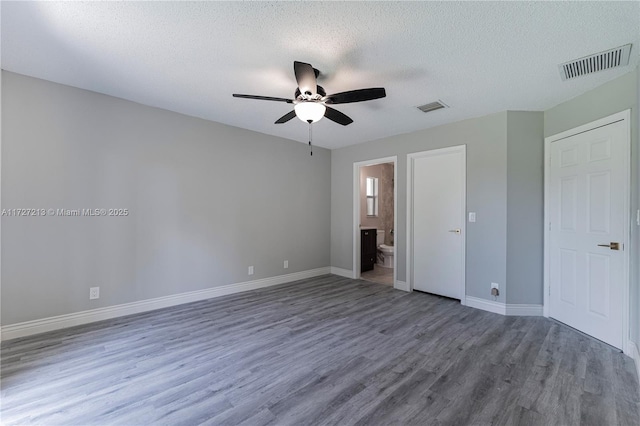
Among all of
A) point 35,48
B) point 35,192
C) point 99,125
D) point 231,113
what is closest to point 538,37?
point 231,113

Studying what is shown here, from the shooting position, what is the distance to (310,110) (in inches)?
95.5

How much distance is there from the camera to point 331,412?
173 cm

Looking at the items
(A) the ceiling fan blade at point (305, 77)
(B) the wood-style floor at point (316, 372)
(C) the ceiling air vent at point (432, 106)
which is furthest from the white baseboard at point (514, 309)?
(A) the ceiling fan blade at point (305, 77)

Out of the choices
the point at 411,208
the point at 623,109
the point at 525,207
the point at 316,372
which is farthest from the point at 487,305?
the point at 316,372

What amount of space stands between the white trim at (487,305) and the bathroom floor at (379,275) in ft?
4.41

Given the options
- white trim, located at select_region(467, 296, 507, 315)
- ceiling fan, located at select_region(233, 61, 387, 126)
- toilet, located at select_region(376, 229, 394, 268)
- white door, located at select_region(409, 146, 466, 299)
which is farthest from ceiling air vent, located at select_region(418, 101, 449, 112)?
toilet, located at select_region(376, 229, 394, 268)

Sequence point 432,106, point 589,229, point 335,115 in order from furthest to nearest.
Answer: point 432,106, point 589,229, point 335,115

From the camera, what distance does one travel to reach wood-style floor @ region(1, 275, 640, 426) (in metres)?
1.72

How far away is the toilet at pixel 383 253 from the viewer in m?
6.12

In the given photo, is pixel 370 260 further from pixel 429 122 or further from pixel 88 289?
pixel 88 289

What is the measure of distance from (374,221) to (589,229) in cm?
429

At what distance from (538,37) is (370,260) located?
450 centimetres

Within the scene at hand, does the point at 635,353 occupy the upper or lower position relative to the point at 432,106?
lower

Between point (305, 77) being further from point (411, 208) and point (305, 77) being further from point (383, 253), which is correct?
point (383, 253)
